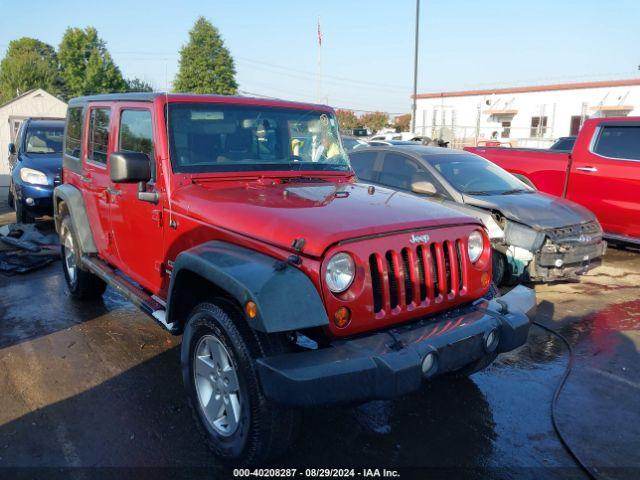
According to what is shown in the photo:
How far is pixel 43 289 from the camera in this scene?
6.13 m

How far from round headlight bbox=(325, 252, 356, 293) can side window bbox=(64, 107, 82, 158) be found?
3695 millimetres

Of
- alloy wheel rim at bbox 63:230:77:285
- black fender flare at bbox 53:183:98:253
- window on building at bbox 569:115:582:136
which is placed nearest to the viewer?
black fender flare at bbox 53:183:98:253

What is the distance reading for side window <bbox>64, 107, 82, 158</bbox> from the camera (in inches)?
209

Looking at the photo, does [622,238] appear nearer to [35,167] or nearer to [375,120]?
[35,167]

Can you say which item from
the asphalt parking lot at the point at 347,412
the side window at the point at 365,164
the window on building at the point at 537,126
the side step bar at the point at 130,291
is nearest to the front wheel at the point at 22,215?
the asphalt parking lot at the point at 347,412

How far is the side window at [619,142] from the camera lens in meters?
7.53

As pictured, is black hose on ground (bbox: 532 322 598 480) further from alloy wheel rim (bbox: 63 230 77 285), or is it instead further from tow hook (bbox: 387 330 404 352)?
alloy wheel rim (bbox: 63 230 77 285)

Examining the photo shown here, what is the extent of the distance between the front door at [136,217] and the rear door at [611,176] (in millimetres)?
6504

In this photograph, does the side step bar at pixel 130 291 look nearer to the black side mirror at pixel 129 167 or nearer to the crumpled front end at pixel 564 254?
the black side mirror at pixel 129 167

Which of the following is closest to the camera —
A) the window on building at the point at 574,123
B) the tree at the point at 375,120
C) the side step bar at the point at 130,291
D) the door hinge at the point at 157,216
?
the side step bar at the point at 130,291

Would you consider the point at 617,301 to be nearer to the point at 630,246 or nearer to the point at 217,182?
the point at 630,246

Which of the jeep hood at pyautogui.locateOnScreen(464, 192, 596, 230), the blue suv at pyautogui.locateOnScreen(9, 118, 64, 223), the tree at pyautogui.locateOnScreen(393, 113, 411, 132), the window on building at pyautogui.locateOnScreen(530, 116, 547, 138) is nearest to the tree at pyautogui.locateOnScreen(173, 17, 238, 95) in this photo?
the tree at pyautogui.locateOnScreen(393, 113, 411, 132)

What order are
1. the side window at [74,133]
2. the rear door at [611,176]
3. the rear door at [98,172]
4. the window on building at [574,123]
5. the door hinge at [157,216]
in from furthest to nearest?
the window on building at [574,123], the rear door at [611,176], the side window at [74,133], the rear door at [98,172], the door hinge at [157,216]

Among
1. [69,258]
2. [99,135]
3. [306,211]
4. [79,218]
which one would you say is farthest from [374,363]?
[69,258]
